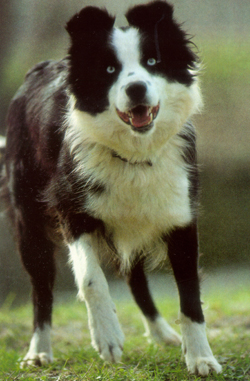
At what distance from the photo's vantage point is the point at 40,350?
362cm

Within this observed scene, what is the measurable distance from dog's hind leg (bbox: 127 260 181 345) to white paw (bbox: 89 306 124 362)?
1.07 metres

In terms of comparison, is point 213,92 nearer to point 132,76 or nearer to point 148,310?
point 132,76

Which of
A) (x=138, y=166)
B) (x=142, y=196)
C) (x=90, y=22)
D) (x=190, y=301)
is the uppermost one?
(x=90, y=22)

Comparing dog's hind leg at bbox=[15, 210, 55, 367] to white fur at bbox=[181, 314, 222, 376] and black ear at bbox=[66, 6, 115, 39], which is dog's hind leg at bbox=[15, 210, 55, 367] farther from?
black ear at bbox=[66, 6, 115, 39]

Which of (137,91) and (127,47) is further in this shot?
(127,47)

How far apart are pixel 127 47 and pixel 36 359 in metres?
2.24

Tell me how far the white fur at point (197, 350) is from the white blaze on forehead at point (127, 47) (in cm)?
158

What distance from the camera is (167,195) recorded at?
Answer: 3.11 metres

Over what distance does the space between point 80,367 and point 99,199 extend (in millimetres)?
1094

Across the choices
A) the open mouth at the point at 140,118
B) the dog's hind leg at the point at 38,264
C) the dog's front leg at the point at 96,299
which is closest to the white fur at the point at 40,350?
the dog's hind leg at the point at 38,264

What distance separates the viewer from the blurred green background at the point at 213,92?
3.57 metres

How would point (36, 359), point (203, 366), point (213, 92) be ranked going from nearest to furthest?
point (203, 366) → point (36, 359) → point (213, 92)

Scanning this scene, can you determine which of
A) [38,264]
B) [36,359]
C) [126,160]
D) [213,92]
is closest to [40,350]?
[36,359]

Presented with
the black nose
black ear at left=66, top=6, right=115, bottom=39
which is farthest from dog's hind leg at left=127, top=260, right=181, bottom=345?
black ear at left=66, top=6, right=115, bottom=39
